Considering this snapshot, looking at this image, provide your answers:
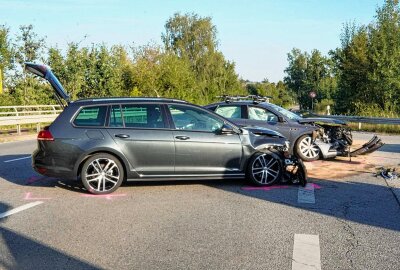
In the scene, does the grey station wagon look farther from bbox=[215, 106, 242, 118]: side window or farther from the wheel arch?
bbox=[215, 106, 242, 118]: side window

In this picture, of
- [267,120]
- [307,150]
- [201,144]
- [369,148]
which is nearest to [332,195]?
[201,144]

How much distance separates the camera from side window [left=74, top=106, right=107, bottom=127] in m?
7.91

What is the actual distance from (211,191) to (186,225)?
211 cm

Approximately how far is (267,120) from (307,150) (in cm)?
127

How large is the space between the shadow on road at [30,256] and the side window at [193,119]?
A: 3506 mm

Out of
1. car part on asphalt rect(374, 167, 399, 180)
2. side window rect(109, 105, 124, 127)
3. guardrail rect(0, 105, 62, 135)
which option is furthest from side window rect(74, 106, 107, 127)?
guardrail rect(0, 105, 62, 135)


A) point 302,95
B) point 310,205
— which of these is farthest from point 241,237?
point 302,95

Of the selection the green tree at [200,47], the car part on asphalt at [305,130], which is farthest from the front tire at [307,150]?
the green tree at [200,47]

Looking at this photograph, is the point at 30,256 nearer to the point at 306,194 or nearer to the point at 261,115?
the point at 306,194

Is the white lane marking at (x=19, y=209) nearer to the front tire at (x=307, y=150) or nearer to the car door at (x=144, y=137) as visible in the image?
the car door at (x=144, y=137)

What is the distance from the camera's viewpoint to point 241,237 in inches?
212

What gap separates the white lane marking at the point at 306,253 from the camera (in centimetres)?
453

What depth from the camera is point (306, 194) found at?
7660 mm

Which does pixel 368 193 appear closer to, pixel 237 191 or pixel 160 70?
pixel 237 191
